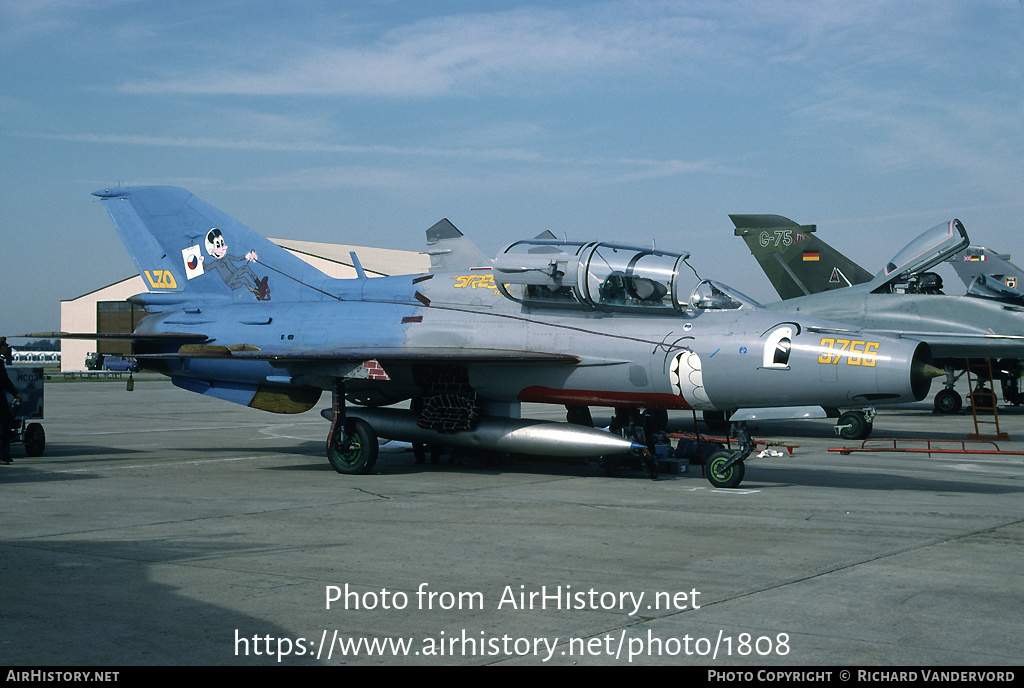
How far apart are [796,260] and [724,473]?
16.4m

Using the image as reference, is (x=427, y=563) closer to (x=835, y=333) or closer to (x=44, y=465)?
(x=835, y=333)

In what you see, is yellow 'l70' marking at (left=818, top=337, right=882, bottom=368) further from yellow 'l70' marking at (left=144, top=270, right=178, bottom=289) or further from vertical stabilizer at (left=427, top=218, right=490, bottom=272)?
yellow 'l70' marking at (left=144, top=270, right=178, bottom=289)

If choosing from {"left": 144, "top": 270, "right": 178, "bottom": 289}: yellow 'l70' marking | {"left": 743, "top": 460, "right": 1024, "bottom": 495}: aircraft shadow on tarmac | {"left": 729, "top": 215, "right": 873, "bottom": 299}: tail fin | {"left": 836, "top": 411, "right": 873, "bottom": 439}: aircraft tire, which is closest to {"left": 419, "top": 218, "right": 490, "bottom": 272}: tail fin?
{"left": 144, "top": 270, "right": 178, "bottom": 289}: yellow 'l70' marking

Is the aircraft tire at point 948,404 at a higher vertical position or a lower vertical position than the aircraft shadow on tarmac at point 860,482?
lower

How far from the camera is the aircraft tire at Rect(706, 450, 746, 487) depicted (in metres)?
11.0

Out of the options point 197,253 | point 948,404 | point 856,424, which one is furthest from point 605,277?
point 948,404

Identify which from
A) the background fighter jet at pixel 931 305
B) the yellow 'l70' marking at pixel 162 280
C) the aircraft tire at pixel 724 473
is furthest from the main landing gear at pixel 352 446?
the background fighter jet at pixel 931 305

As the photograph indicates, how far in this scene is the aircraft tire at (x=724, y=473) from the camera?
1102 centimetres

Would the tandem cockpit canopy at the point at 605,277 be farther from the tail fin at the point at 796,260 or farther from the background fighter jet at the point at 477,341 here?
the tail fin at the point at 796,260

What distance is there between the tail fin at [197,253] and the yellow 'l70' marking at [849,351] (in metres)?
8.06

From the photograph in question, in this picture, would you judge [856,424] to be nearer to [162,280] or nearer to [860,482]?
[860,482]

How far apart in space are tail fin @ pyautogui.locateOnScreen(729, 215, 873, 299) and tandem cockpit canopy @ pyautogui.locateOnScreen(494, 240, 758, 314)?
1550 centimetres
